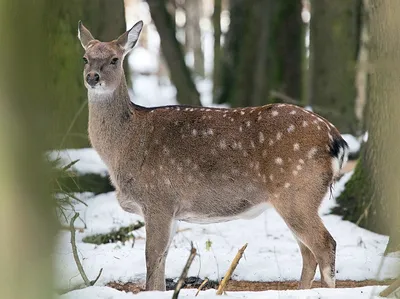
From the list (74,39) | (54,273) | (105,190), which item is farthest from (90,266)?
(54,273)

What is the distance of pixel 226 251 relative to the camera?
23.9 feet

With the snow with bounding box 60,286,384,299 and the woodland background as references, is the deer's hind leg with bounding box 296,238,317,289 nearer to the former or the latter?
the woodland background

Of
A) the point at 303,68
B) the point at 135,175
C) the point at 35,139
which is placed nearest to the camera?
the point at 35,139

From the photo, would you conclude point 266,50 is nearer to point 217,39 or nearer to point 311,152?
point 217,39

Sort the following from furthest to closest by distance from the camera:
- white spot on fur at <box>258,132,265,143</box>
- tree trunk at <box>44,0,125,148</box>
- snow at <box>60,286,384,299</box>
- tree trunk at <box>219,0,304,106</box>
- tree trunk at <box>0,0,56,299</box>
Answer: tree trunk at <box>219,0,304,106</box>
tree trunk at <box>44,0,125,148</box>
white spot on fur at <box>258,132,265,143</box>
snow at <box>60,286,384,299</box>
tree trunk at <box>0,0,56,299</box>

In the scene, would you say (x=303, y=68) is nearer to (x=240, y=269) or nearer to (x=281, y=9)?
(x=281, y=9)

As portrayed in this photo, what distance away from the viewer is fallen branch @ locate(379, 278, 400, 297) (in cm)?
466

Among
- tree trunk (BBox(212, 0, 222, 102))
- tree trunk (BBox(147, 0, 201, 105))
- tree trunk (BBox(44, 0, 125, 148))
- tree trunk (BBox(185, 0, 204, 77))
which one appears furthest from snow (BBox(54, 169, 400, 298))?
tree trunk (BBox(185, 0, 204, 77))

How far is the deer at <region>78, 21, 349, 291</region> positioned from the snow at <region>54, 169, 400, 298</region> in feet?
1.53

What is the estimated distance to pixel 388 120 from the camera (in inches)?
294

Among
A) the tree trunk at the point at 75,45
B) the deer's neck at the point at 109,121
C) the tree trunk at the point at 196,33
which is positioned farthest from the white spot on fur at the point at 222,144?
the tree trunk at the point at 196,33

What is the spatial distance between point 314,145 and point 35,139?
152 inches

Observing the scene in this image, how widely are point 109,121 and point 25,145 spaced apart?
4.30 m

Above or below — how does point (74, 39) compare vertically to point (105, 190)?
above
